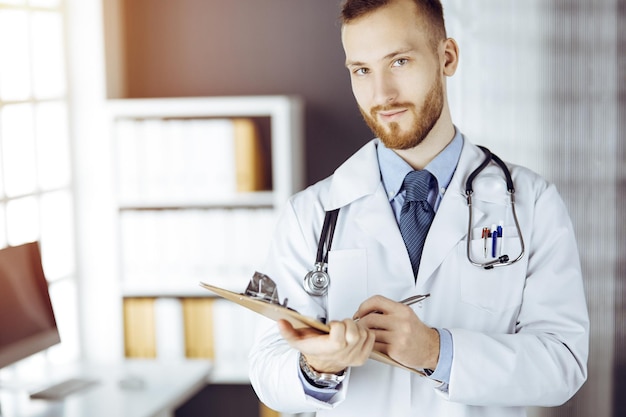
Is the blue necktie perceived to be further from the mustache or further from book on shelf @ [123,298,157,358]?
book on shelf @ [123,298,157,358]

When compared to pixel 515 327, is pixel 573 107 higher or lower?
higher

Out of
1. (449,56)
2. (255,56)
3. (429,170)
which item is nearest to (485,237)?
(429,170)

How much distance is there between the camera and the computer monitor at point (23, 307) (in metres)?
2.59

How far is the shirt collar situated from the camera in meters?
1.83

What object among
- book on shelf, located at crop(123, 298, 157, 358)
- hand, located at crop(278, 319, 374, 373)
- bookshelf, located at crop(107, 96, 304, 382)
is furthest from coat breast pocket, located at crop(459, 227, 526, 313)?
book on shelf, located at crop(123, 298, 157, 358)

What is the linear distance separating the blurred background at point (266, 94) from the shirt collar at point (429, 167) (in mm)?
1650

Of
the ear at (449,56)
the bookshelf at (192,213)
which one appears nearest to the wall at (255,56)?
the bookshelf at (192,213)

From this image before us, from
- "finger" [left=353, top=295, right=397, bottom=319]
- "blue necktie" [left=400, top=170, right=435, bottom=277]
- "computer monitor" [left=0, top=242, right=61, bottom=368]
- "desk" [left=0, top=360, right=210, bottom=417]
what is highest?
"blue necktie" [left=400, top=170, right=435, bottom=277]

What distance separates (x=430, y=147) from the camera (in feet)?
6.04

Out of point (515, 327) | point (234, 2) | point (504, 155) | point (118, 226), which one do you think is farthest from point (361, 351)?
point (234, 2)

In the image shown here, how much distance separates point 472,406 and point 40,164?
251 cm

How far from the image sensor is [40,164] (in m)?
3.64

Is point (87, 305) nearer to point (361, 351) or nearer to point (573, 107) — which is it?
point (573, 107)

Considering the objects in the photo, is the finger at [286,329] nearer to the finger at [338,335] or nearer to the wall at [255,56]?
the finger at [338,335]
